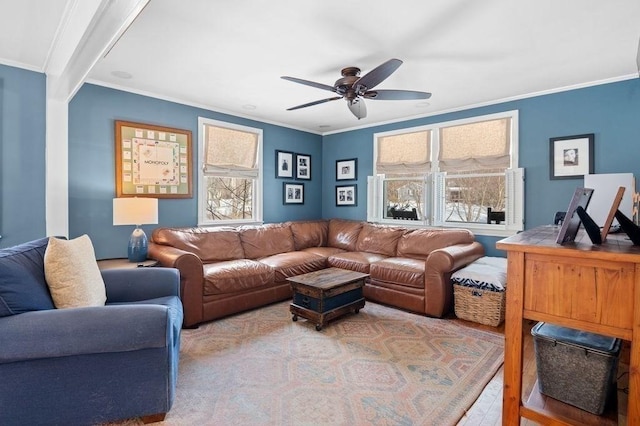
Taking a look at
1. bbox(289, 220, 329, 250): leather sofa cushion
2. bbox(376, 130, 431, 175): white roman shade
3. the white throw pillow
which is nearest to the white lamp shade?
the white throw pillow

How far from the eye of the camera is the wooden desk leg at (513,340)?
144 cm

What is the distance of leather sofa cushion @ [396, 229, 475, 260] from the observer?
3992 mm

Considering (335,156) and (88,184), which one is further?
(335,156)

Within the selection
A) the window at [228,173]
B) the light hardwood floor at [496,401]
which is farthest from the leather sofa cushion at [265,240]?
the light hardwood floor at [496,401]

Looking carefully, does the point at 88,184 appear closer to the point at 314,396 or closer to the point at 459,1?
the point at 314,396

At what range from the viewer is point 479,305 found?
127 inches

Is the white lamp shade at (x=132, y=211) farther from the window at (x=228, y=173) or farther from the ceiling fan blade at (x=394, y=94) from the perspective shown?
the ceiling fan blade at (x=394, y=94)

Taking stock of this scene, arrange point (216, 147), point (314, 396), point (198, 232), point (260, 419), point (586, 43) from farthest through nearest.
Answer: point (216, 147), point (198, 232), point (586, 43), point (314, 396), point (260, 419)

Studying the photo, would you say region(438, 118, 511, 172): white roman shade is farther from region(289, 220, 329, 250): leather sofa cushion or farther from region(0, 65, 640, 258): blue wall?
region(289, 220, 329, 250): leather sofa cushion

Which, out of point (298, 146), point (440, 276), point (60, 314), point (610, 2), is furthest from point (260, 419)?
point (298, 146)

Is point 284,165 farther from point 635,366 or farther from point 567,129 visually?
point 635,366

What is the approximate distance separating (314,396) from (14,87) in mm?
3688

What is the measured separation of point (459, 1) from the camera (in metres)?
2.01

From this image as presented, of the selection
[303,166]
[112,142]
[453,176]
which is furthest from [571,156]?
[112,142]
